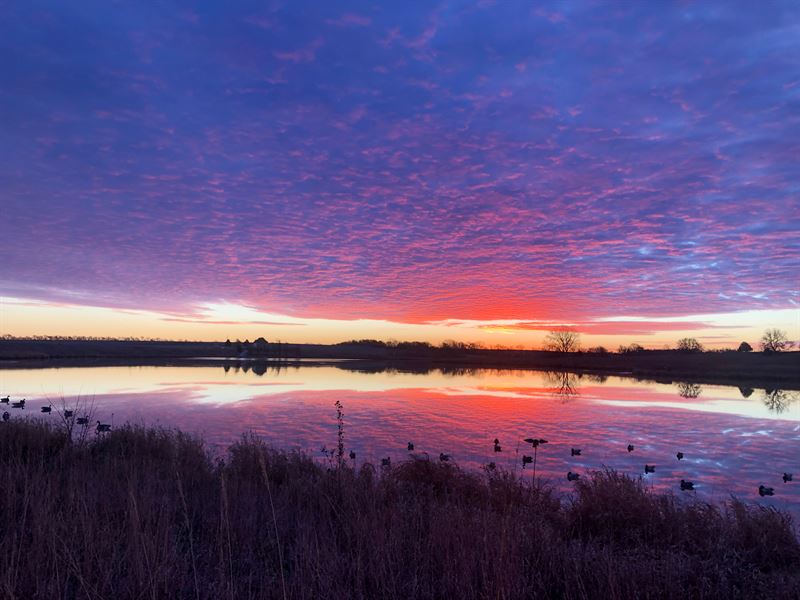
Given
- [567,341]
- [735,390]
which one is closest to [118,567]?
[735,390]

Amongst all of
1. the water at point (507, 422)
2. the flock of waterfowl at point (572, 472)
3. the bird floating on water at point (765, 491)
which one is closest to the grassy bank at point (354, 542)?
the flock of waterfowl at point (572, 472)

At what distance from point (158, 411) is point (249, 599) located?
872 inches

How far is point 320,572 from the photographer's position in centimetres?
493

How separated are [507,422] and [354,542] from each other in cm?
1777

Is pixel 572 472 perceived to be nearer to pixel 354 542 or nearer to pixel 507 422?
pixel 354 542

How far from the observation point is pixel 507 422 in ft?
75.4

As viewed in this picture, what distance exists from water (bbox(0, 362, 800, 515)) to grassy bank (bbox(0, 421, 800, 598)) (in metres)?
3.34

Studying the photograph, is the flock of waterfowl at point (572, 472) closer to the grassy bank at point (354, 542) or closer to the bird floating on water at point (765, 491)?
the bird floating on water at point (765, 491)

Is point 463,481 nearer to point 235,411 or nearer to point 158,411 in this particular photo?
point 235,411

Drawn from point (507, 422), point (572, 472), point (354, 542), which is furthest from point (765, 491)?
point (507, 422)

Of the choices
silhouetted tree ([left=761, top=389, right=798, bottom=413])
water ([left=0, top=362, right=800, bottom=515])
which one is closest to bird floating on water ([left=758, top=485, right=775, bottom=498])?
water ([left=0, top=362, right=800, bottom=515])

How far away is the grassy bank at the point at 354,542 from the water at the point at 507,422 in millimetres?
3337

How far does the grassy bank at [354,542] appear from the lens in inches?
185

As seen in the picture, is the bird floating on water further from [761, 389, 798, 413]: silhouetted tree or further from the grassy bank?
[761, 389, 798, 413]: silhouetted tree
